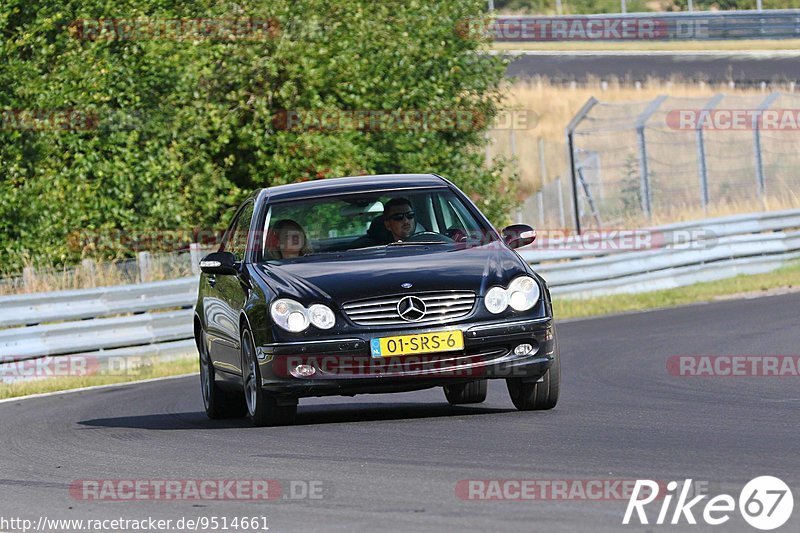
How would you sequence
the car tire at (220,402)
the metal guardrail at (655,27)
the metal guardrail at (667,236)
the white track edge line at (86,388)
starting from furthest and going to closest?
the metal guardrail at (655,27), the metal guardrail at (667,236), the white track edge line at (86,388), the car tire at (220,402)

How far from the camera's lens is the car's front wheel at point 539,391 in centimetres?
1014

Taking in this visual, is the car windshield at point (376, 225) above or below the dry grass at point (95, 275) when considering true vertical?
above

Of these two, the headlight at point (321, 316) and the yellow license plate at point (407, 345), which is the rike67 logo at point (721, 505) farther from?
the headlight at point (321, 316)

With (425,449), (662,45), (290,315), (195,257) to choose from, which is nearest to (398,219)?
(290,315)

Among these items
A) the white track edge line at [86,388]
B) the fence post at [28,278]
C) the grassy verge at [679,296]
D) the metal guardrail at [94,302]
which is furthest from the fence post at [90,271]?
the grassy verge at [679,296]

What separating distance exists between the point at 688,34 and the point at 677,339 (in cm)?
3792

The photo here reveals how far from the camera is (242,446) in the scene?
30.7 ft

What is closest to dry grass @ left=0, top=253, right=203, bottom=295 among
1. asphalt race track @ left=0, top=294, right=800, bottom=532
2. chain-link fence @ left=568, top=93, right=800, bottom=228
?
asphalt race track @ left=0, top=294, right=800, bottom=532

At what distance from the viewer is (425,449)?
8.55 metres

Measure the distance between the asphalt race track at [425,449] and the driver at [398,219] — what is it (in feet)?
3.86

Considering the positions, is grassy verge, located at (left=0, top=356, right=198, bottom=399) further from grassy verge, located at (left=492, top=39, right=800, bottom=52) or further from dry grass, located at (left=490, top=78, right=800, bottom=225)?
grassy verge, located at (left=492, top=39, right=800, bottom=52)

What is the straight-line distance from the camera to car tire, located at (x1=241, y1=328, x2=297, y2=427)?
10.1 m

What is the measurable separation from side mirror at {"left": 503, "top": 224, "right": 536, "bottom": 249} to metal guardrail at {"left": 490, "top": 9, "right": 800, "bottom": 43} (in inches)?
1420

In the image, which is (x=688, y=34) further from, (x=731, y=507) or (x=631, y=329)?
(x=731, y=507)
